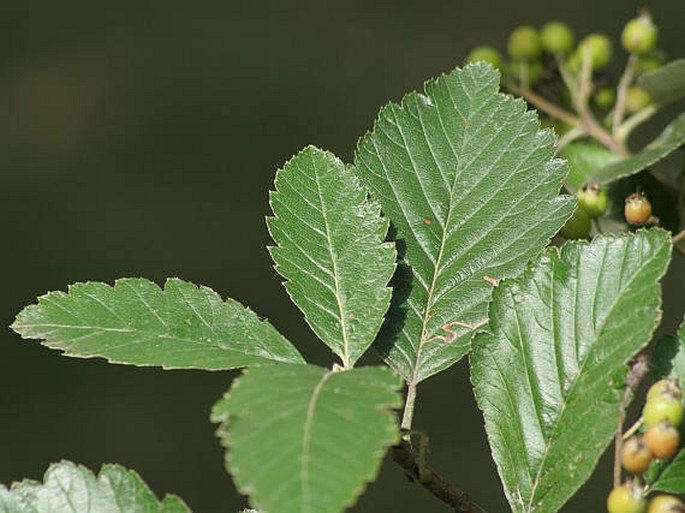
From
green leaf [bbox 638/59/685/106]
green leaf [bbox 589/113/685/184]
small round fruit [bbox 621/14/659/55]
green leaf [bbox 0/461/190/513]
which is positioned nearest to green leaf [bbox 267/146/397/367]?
green leaf [bbox 0/461/190/513]

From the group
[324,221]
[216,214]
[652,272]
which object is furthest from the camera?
[216,214]

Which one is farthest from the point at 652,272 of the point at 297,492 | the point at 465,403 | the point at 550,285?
the point at 465,403

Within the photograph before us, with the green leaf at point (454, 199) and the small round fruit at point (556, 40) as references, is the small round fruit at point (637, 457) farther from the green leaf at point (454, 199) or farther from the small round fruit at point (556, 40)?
the small round fruit at point (556, 40)

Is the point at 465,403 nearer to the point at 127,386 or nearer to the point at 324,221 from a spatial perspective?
the point at 127,386

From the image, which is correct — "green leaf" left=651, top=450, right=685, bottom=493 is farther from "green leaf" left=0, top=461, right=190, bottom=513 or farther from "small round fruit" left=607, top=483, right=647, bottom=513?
"green leaf" left=0, top=461, right=190, bottom=513

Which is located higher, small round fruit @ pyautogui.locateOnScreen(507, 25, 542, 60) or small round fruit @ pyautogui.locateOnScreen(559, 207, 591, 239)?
small round fruit @ pyautogui.locateOnScreen(507, 25, 542, 60)

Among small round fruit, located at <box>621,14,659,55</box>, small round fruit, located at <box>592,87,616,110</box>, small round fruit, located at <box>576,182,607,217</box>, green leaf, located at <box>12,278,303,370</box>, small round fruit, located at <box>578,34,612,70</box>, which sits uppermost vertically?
small round fruit, located at <box>621,14,659,55</box>

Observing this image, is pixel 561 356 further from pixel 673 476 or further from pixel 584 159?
pixel 584 159

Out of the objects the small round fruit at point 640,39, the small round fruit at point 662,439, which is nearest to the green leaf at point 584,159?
the small round fruit at point 640,39
